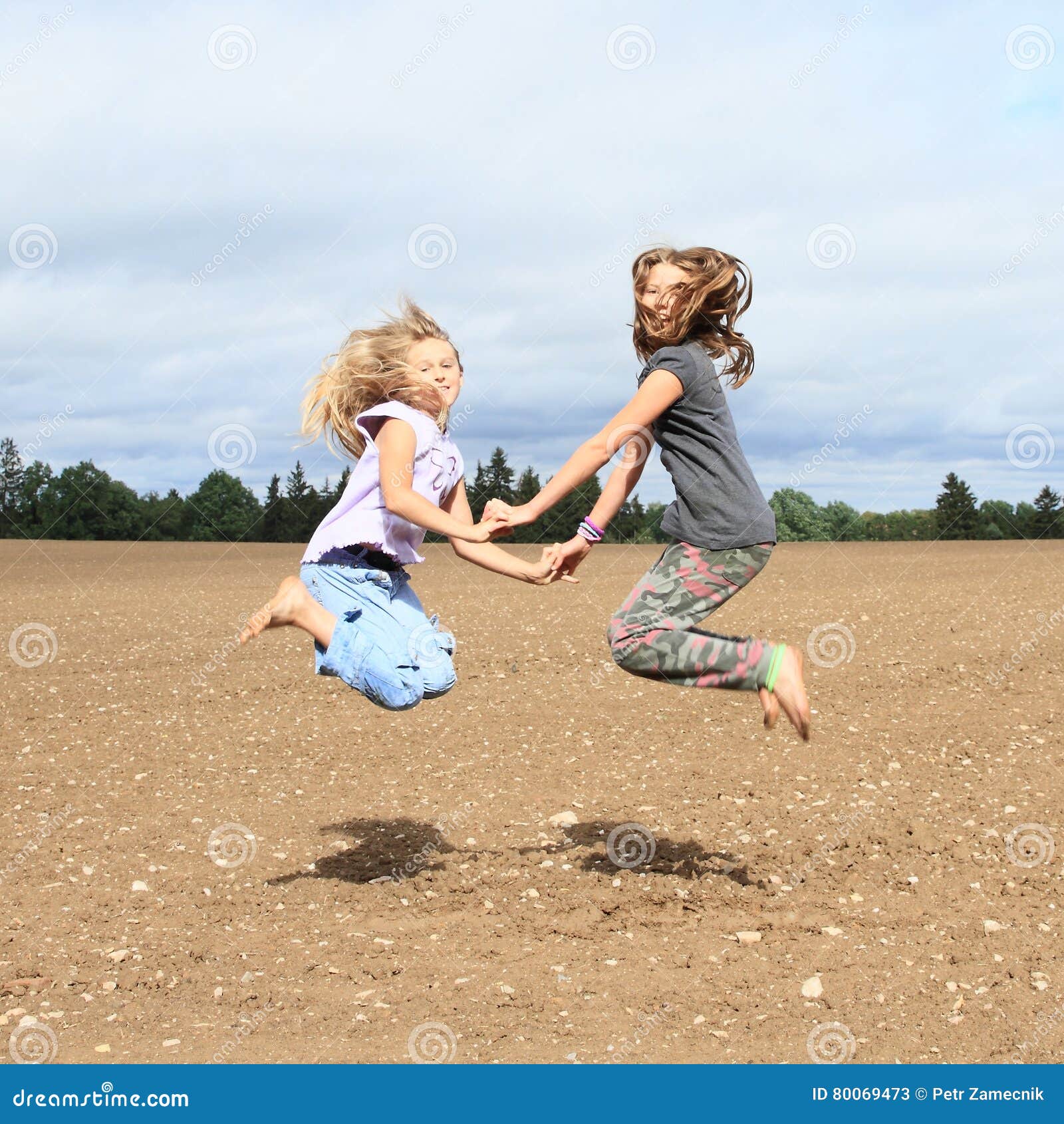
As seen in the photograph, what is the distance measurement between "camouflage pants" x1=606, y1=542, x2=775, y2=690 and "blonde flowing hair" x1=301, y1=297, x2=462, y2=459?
3.81 feet

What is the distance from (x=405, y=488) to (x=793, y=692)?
5.55ft

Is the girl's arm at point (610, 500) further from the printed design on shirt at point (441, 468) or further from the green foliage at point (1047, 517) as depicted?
the green foliage at point (1047, 517)

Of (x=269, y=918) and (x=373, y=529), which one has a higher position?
(x=373, y=529)

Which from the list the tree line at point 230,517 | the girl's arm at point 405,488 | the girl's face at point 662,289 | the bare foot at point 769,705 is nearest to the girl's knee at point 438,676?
the girl's arm at point 405,488

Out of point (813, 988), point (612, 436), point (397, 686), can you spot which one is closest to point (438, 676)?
point (397, 686)

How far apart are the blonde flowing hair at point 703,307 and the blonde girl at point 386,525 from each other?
0.86 meters

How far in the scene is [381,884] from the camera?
6.14m

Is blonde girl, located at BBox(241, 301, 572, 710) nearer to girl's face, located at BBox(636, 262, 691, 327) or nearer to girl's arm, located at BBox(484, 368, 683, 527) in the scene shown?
girl's arm, located at BBox(484, 368, 683, 527)

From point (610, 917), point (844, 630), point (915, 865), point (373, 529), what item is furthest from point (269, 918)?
point (844, 630)

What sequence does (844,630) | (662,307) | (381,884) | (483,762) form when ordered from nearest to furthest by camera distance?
(662,307) < (381,884) < (483,762) < (844,630)

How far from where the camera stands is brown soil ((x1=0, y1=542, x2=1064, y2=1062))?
15.3ft

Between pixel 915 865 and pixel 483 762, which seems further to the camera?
pixel 483 762

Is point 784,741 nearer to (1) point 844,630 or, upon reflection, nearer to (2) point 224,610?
(1) point 844,630

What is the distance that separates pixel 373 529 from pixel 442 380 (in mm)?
696
